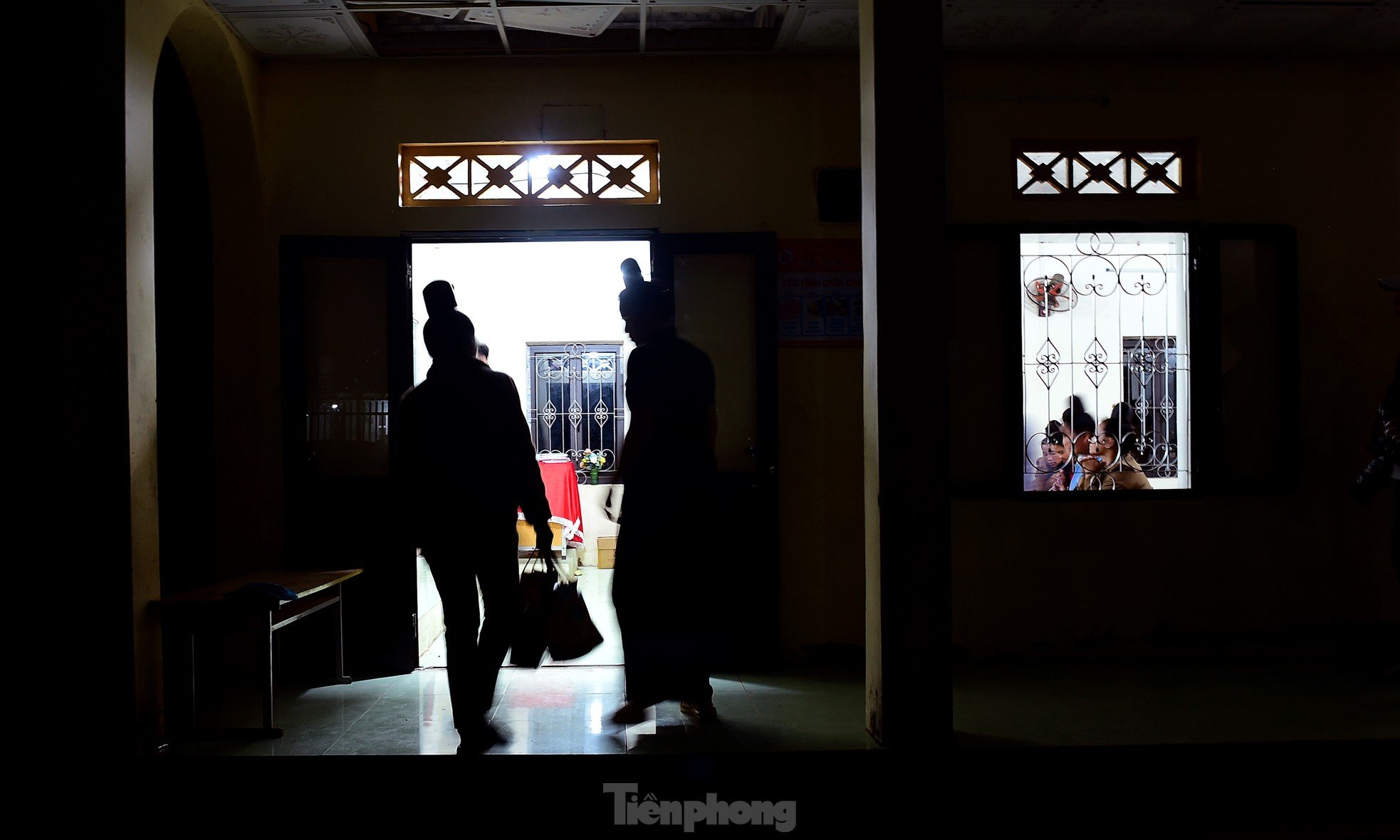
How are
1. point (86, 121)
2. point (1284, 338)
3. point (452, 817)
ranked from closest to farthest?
1. point (452, 817)
2. point (86, 121)
3. point (1284, 338)

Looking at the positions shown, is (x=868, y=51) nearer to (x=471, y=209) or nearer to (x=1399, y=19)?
(x=471, y=209)

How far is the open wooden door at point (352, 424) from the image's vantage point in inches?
164

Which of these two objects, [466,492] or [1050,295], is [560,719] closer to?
[466,492]

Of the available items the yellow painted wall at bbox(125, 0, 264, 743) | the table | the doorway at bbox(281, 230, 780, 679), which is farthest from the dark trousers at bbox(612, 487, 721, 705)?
the yellow painted wall at bbox(125, 0, 264, 743)

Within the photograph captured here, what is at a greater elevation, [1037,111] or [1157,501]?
[1037,111]

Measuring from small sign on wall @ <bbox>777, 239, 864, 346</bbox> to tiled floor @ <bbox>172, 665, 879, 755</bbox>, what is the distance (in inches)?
64.4

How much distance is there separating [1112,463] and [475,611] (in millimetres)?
3208

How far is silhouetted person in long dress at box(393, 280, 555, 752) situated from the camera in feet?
9.27

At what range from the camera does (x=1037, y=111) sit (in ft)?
14.3

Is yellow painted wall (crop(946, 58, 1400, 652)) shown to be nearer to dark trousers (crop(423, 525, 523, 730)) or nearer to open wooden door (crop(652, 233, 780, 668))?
open wooden door (crop(652, 233, 780, 668))

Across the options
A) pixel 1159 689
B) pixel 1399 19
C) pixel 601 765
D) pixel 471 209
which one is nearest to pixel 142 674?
pixel 601 765

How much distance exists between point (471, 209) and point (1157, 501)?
3.72 meters

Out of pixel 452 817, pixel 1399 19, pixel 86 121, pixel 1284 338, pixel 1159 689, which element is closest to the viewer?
pixel 452 817

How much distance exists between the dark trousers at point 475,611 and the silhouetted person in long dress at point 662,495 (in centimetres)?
41
